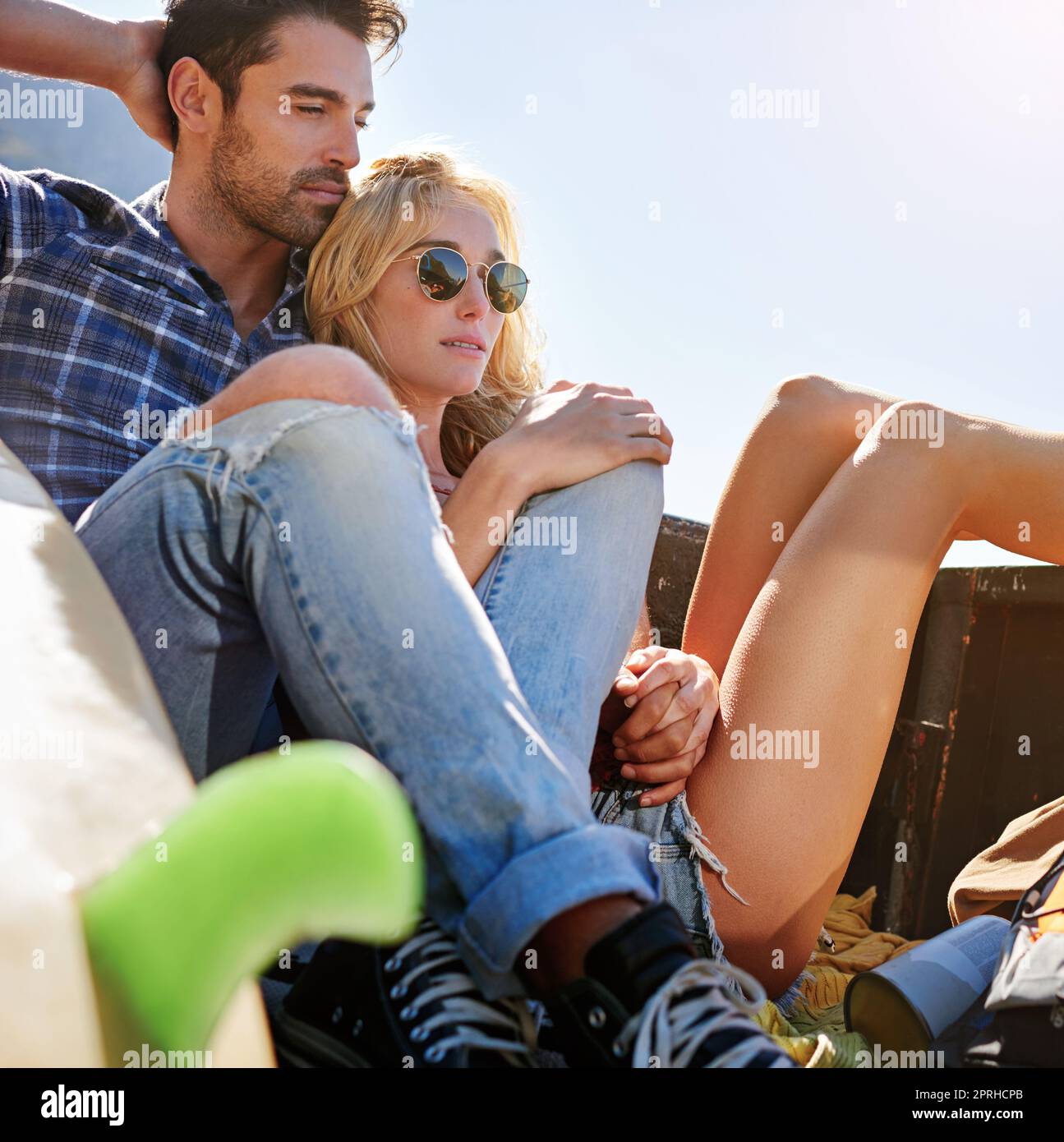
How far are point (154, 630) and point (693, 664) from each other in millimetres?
784

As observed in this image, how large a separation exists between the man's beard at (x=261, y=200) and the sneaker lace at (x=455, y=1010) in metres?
1.66

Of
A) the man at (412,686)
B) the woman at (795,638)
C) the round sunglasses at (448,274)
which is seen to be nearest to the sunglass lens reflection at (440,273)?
the round sunglasses at (448,274)

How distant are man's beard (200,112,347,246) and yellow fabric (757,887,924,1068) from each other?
168cm

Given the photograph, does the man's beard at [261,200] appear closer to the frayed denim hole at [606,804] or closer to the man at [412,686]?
the man at [412,686]

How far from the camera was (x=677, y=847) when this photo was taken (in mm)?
1502

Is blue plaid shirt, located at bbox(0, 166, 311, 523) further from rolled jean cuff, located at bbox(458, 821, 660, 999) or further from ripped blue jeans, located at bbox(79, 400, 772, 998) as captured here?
rolled jean cuff, located at bbox(458, 821, 660, 999)

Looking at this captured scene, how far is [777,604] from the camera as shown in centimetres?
158

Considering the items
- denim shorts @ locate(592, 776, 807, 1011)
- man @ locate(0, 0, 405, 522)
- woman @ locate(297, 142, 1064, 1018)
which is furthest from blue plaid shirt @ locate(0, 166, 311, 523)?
denim shorts @ locate(592, 776, 807, 1011)

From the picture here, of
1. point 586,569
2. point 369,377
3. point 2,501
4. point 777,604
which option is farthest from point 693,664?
point 2,501

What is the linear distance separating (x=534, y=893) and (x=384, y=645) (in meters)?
0.25

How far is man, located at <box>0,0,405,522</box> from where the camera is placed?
1750 mm

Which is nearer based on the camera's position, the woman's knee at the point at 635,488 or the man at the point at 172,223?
the woman's knee at the point at 635,488

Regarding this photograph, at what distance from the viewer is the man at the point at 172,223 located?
68.9 inches

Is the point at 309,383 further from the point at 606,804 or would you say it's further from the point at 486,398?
the point at 486,398
